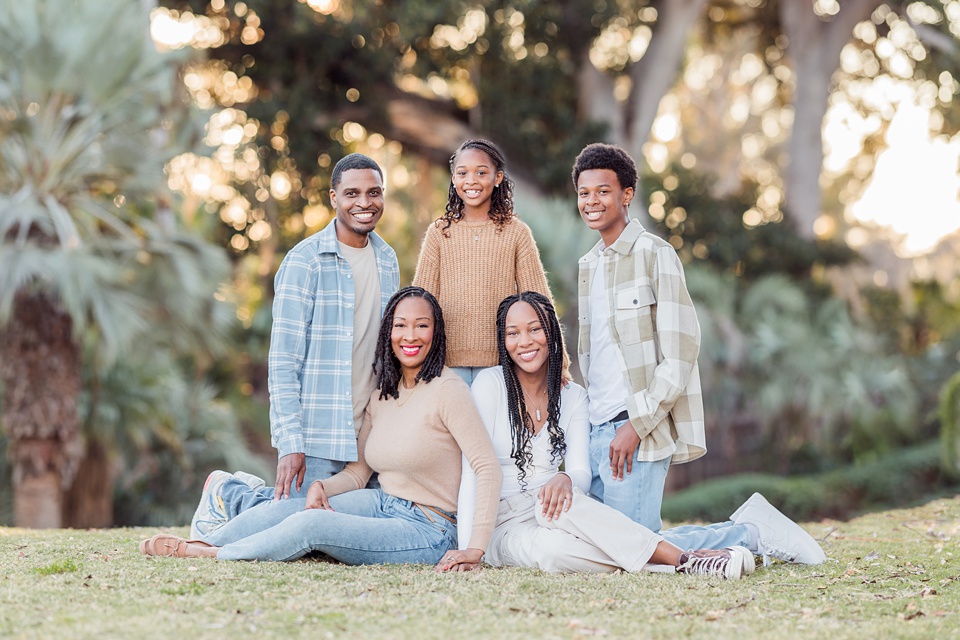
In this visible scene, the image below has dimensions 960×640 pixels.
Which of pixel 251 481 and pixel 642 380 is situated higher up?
pixel 642 380

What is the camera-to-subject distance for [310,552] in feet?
15.7

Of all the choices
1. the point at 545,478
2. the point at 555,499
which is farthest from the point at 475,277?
the point at 555,499

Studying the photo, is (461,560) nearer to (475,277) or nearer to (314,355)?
(314,355)

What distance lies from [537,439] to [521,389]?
0.85 ft

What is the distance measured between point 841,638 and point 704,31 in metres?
19.9

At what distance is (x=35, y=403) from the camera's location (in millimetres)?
10227

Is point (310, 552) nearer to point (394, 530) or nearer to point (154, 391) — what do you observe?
point (394, 530)

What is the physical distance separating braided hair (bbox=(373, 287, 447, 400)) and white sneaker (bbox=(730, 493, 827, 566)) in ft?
5.40

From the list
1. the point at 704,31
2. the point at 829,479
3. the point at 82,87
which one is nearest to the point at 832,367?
the point at 829,479

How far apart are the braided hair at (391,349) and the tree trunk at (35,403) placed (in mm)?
6438

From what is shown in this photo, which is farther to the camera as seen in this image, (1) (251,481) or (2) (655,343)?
(1) (251,481)

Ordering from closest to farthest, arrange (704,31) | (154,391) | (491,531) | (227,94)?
(491,531) < (154,391) < (227,94) < (704,31)

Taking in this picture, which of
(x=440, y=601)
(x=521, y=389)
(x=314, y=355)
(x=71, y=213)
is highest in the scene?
(x=71, y=213)

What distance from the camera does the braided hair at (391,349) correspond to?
5.01 m
